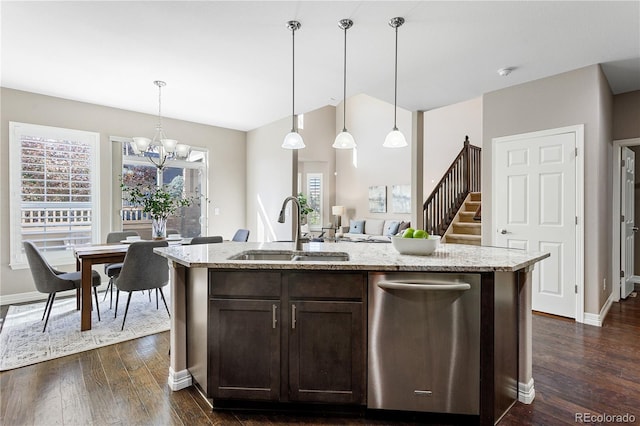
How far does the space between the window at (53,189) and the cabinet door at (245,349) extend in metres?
3.93

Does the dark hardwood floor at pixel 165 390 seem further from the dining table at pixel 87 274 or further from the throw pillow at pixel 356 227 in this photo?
the throw pillow at pixel 356 227

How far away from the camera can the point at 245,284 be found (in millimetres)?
1889

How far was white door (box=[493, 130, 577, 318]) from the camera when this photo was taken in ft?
11.8

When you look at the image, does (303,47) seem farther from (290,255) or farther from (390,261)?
(390,261)

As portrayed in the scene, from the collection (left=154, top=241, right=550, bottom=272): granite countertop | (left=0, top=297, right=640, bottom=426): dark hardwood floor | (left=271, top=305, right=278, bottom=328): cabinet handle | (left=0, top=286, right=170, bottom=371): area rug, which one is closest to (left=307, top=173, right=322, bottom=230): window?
(left=0, top=286, right=170, bottom=371): area rug

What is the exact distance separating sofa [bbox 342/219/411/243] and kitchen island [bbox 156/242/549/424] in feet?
20.2

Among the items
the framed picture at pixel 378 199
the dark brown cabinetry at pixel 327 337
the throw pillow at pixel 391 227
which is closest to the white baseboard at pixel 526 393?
the dark brown cabinetry at pixel 327 337

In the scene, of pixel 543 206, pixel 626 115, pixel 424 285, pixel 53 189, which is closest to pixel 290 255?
pixel 424 285

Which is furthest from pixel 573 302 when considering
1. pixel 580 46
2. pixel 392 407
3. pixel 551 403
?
pixel 392 407

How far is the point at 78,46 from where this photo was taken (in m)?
3.09

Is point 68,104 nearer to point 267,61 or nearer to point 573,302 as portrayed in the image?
point 267,61

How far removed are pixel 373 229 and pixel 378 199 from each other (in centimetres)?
94

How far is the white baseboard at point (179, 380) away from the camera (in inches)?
85.7

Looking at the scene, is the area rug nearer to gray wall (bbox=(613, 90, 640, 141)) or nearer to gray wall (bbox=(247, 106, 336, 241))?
gray wall (bbox=(247, 106, 336, 241))
